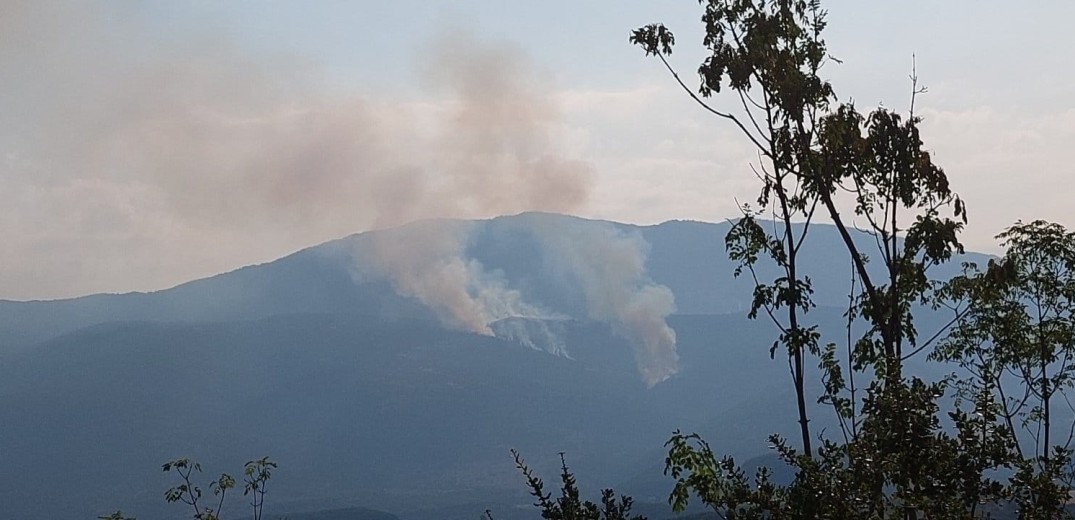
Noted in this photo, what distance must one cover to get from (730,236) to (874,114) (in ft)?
8.53

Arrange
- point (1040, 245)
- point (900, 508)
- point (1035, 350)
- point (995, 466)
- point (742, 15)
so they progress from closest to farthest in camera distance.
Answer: point (900, 508)
point (995, 466)
point (742, 15)
point (1040, 245)
point (1035, 350)

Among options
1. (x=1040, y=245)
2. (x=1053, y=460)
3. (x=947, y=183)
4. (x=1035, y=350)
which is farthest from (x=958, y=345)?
(x=1053, y=460)

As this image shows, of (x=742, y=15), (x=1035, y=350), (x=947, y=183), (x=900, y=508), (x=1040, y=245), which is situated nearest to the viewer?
(x=900, y=508)

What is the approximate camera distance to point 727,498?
8344 mm

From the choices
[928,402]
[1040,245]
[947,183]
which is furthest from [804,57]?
[1040,245]

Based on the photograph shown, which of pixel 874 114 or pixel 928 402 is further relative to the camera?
pixel 874 114

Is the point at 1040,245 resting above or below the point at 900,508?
above

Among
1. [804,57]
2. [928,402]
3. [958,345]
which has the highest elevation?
[804,57]

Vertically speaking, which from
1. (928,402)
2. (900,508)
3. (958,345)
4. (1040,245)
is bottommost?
(900,508)

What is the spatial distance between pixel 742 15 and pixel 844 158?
104 inches

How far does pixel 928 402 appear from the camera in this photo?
8.38 m

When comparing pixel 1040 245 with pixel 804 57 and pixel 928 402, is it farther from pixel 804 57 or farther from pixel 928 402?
pixel 928 402

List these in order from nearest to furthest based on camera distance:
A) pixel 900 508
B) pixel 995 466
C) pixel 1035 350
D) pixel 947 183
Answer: pixel 900 508 < pixel 995 466 < pixel 947 183 < pixel 1035 350

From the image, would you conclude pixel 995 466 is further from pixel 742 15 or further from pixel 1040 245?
pixel 1040 245
